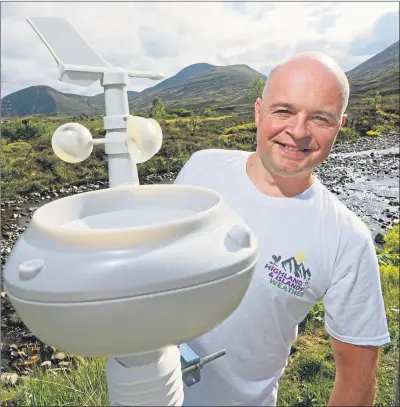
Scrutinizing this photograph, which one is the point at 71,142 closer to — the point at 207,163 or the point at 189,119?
the point at 207,163

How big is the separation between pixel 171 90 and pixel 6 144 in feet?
1.47

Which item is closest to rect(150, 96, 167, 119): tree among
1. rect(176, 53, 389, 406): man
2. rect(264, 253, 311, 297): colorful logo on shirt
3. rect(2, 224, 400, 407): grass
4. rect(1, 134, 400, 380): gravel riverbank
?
rect(1, 134, 400, 380): gravel riverbank

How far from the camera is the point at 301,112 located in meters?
0.95

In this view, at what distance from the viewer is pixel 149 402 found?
75 centimetres

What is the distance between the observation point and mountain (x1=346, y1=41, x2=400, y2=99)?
1.35 meters

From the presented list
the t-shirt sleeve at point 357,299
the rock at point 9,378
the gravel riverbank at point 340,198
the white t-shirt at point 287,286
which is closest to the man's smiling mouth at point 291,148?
the white t-shirt at point 287,286

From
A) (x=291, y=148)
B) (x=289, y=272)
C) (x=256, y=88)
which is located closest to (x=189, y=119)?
(x=256, y=88)

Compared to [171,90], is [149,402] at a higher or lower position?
lower

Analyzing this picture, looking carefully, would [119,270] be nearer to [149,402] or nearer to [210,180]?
[149,402]

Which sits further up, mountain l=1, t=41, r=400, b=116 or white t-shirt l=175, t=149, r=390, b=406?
mountain l=1, t=41, r=400, b=116

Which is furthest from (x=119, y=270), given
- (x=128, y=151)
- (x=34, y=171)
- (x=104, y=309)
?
(x=34, y=171)

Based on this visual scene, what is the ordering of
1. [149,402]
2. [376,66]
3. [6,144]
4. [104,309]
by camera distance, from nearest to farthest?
[104,309] → [149,402] → [6,144] → [376,66]

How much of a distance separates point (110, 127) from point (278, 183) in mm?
375

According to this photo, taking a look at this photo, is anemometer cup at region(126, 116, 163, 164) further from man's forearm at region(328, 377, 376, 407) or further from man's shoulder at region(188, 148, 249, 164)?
man's forearm at region(328, 377, 376, 407)
